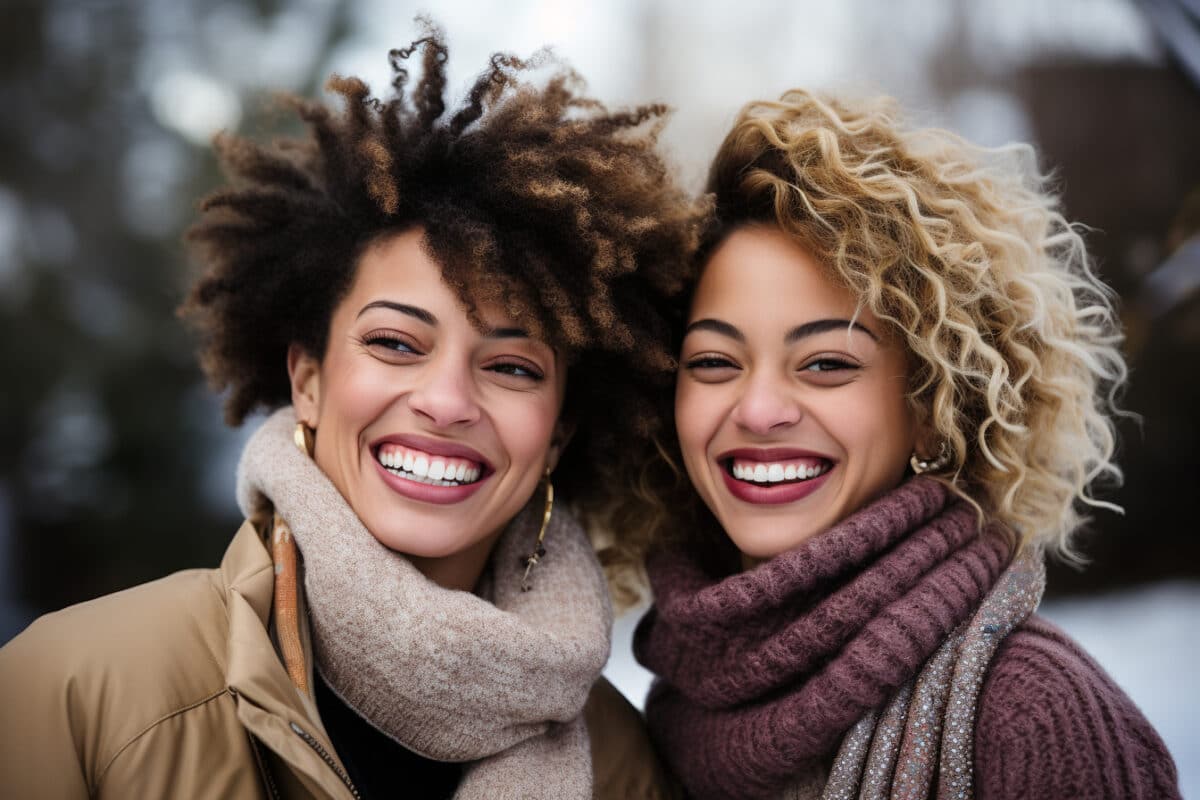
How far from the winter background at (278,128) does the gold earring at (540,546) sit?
2.66 metres

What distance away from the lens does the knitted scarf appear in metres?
1.93

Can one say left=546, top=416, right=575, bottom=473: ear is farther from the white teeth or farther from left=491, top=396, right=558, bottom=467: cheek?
the white teeth

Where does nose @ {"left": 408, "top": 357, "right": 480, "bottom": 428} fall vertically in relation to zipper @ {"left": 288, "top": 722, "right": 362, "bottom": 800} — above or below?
above

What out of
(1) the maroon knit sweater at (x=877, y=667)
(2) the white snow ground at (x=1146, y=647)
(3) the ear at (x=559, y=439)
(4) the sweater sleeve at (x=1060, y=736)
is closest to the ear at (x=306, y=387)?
(3) the ear at (x=559, y=439)

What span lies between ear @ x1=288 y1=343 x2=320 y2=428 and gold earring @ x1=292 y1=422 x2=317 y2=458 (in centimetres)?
1

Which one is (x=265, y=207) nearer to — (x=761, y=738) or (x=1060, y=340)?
(x=761, y=738)

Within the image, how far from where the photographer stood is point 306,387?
229 centimetres

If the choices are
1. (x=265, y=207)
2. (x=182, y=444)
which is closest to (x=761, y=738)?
(x=265, y=207)

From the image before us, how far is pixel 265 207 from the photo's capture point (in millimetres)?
2398

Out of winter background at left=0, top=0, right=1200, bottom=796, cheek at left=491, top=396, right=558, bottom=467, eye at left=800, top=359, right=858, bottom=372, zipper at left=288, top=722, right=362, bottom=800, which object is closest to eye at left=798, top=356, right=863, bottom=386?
eye at left=800, top=359, right=858, bottom=372

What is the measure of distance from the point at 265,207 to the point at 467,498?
0.90 meters

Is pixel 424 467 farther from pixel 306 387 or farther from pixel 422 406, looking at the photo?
pixel 306 387

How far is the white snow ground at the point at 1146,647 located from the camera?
4.52 m

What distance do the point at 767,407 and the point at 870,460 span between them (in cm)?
26
